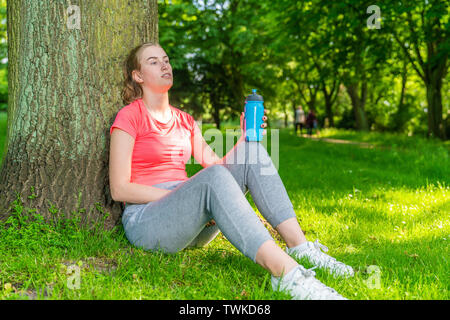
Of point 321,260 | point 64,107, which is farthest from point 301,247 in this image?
point 64,107

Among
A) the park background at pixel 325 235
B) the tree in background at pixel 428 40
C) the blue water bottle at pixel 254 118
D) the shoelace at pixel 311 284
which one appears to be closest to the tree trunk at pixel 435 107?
the tree in background at pixel 428 40

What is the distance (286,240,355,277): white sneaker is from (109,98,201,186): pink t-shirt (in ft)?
3.21

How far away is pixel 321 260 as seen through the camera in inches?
109

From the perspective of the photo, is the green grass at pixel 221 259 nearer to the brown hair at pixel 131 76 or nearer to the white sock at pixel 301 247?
the white sock at pixel 301 247

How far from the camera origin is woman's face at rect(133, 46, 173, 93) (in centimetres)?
312

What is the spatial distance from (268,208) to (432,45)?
40.9 feet

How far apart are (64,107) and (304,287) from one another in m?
2.11

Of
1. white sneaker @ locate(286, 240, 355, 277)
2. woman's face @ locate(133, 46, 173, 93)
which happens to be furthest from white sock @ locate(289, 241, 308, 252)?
woman's face @ locate(133, 46, 173, 93)

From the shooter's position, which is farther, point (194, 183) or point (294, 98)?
point (294, 98)

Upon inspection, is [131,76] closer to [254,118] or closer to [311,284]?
[254,118]

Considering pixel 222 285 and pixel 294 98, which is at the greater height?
pixel 294 98
